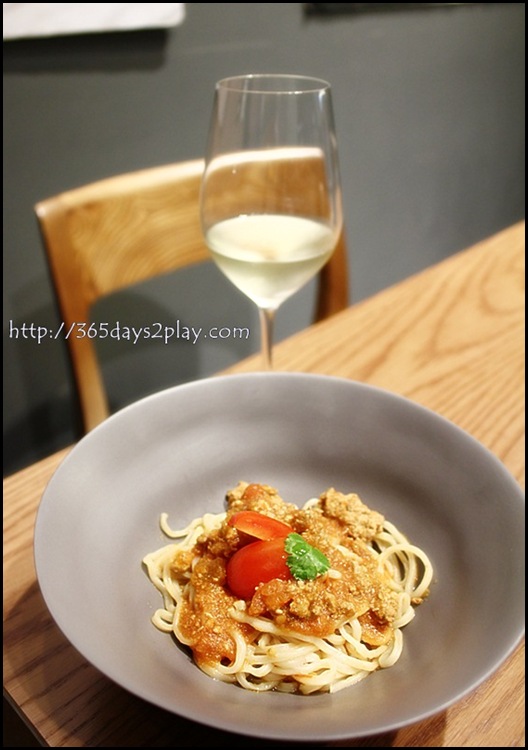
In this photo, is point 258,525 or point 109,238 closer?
point 258,525

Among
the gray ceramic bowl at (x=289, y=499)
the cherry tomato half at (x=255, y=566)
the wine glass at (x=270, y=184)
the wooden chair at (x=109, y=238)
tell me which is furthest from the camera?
the wooden chair at (x=109, y=238)

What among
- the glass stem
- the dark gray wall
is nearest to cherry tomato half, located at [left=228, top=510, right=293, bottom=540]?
the glass stem

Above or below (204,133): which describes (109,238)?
below

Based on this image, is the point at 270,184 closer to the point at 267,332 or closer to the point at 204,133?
the point at 267,332

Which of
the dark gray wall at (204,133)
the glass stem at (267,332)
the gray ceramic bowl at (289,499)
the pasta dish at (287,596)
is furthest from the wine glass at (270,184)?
the dark gray wall at (204,133)

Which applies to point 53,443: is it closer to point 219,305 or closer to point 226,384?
point 219,305

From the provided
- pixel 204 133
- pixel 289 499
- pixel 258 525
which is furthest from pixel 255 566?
pixel 204 133

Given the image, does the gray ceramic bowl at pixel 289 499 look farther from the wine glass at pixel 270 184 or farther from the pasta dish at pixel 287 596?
the wine glass at pixel 270 184
